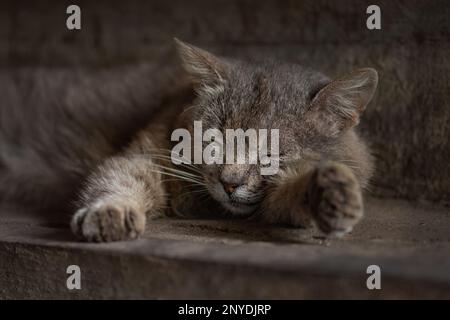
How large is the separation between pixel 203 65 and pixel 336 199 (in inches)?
32.3

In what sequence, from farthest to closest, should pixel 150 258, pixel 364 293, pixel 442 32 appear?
1. pixel 442 32
2. pixel 150 258
3. pixel 364 293

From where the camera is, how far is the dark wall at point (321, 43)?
2.33 meters

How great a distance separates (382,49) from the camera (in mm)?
2416

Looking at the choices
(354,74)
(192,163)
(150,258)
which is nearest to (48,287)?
(150,258)

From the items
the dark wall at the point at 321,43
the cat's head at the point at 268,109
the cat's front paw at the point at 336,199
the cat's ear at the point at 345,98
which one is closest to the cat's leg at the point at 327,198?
the cat's front paw at the point at 336,199

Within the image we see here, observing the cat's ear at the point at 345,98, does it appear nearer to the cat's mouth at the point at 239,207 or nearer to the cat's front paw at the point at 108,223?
the cat's mouth at the point at 239,207

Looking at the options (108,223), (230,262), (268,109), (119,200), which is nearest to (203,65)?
(268,109)

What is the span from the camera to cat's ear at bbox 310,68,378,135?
1894 mm

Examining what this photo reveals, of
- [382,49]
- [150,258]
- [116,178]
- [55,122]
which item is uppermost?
[382,49]

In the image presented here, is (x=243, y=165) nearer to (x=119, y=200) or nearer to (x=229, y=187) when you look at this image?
(x=229, y=187)

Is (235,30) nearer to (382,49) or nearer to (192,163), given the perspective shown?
(382,49)

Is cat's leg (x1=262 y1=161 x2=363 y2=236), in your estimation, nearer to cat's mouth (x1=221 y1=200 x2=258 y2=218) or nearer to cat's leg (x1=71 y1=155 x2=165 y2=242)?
cat's mouth (x1=221 y1=200 x2=258 y2=218)

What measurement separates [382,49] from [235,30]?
707 millimetres

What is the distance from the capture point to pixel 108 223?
1668mm
